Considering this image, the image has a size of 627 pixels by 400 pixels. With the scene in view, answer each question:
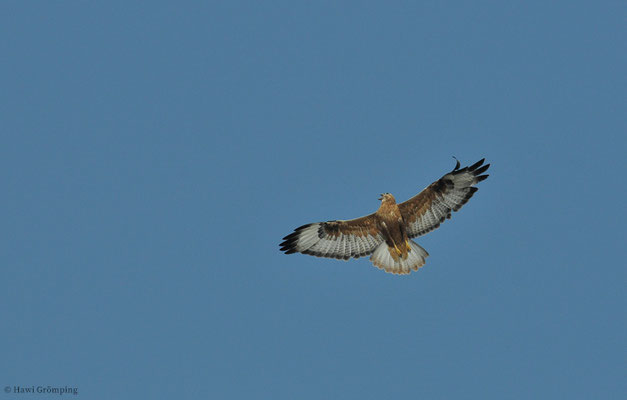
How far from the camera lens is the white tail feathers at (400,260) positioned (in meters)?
16.8

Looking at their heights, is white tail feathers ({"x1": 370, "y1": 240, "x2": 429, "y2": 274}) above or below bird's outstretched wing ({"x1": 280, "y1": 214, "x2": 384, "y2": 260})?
below

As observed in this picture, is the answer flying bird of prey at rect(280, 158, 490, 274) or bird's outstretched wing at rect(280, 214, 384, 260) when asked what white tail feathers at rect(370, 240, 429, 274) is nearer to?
flying bird of prey at rect(280, 158, 490, 274)

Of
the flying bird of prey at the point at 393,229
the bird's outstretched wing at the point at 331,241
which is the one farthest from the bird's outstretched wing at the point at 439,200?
the bird's outstretched wing at the point at 331,241

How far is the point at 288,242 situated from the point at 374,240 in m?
2.20

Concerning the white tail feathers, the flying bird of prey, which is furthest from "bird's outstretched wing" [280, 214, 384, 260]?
the white tail feathers

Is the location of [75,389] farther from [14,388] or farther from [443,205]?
[443,205]

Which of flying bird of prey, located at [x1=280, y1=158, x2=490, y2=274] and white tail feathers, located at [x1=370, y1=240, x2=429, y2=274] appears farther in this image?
white tail feathers, located at [x1=370, y1=240, x2=429, y2=274]

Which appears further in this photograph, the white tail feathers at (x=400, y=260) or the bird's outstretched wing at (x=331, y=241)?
the bird's outstretched wing at (x=331, y=241)

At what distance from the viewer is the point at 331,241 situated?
1723 centimetres

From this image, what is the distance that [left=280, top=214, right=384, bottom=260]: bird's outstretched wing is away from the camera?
56.0 feet

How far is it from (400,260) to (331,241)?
5.96ft

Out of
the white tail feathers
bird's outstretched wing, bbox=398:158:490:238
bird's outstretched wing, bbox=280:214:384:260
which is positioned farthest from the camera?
bird's outstretched wing, bbox=280:214:384:260

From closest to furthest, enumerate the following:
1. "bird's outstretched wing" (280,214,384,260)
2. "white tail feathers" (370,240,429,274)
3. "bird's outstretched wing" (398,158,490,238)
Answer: "bird's outstretched wing" (398,158,490,238)
"white tail feathers" (370,240,429,274)
"bird's outstretched wing" (280,214,384,260)

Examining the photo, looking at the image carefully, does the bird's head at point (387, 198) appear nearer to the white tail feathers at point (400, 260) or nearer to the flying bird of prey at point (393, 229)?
the flying bird of prey at point (393, 229)
